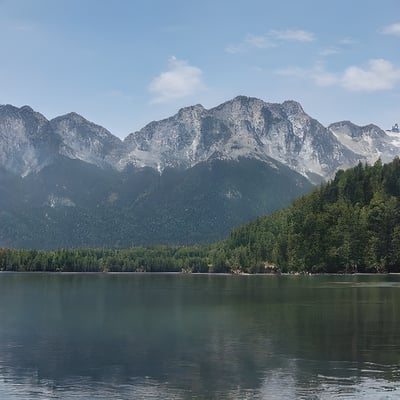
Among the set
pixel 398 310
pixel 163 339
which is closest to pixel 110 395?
pixel 163 339

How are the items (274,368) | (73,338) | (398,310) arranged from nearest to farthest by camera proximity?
(274,368) < (73,338) < (398,310)

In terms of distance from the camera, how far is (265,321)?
3952 inches

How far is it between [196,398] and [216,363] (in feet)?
45.5

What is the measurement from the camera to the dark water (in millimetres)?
55719

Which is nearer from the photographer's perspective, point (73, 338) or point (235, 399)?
point (235, 399)

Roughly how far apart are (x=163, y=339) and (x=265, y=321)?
21.7 meters

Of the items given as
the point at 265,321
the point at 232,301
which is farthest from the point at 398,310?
the point at 232,301

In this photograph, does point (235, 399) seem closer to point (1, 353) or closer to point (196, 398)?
point (196, 398)

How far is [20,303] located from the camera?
145500 mm

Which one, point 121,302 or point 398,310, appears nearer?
point 398,310

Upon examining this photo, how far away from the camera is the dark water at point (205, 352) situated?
55.7m

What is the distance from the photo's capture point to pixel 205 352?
239 feet

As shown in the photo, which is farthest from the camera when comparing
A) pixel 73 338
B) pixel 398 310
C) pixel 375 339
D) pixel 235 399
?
pixel 398 310

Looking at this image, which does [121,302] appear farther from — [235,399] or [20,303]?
[235,399]
